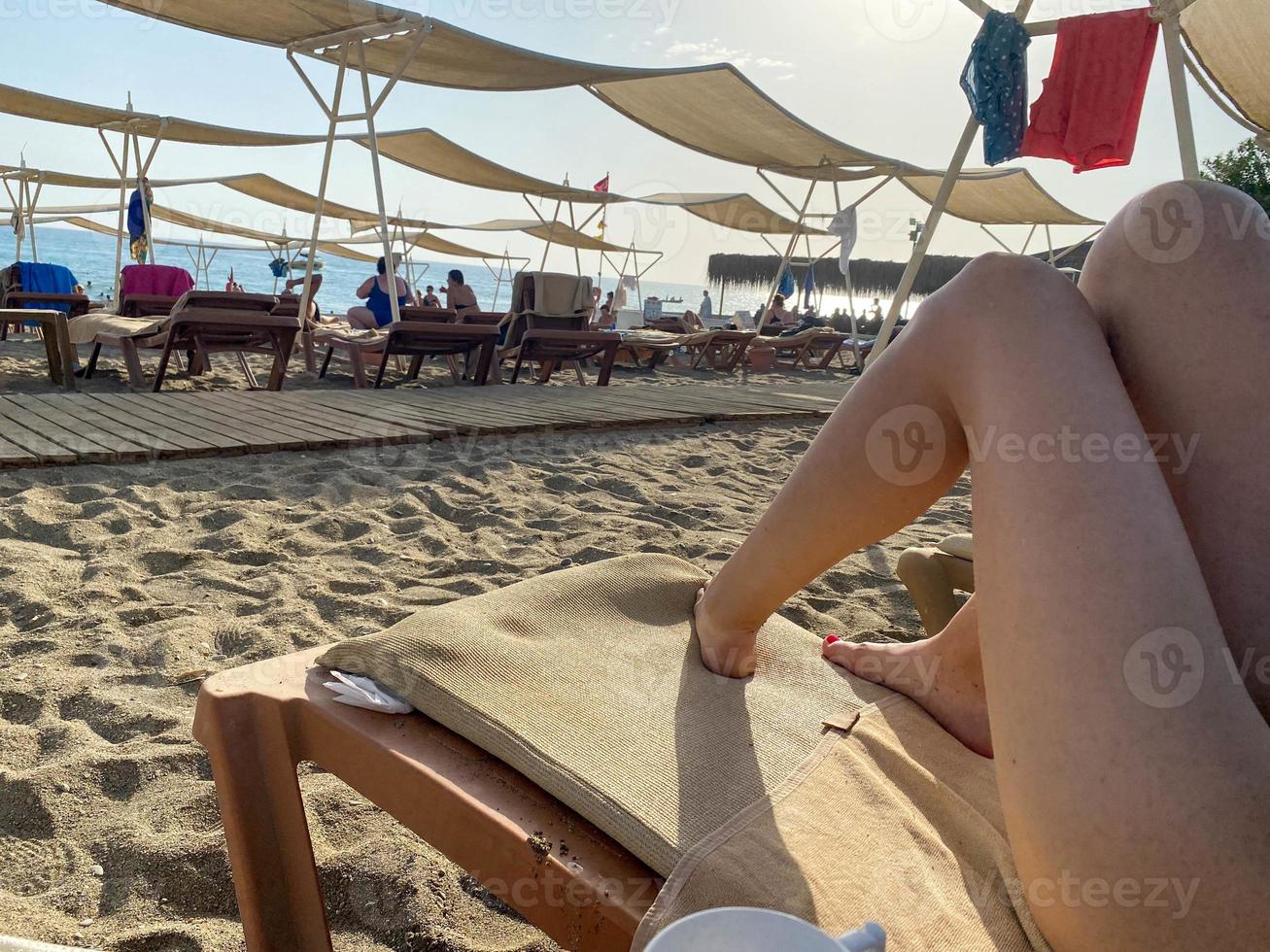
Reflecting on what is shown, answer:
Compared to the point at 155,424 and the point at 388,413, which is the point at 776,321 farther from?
the point at 155,424

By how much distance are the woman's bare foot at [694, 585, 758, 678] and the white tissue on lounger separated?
37 cm

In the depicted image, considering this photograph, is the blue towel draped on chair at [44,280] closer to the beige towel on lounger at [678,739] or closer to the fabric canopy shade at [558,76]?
the fabric canopy shade at [558,76]

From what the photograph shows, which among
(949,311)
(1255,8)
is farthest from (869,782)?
(1255,8)

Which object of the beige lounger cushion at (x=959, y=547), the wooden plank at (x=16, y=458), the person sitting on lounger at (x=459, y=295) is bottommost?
the wooden plank at (x=16, y=458)

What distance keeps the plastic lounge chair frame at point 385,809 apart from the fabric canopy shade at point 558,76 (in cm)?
598

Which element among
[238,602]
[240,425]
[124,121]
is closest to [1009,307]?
[238,602]

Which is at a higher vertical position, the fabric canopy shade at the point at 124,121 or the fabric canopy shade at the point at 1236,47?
the fabric canopy shade at the point at 1236,47

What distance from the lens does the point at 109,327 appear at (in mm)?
5559

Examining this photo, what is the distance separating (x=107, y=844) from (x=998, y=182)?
11.4 m

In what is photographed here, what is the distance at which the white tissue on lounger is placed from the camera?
2.92 feet

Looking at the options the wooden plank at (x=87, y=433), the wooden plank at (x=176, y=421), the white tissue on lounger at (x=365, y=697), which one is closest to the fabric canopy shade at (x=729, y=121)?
the wooden plank at (x=176, y=421)

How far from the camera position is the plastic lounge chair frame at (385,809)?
2.36 ft

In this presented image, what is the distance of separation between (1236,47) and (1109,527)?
21.1ft

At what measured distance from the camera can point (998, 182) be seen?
10.5 m
